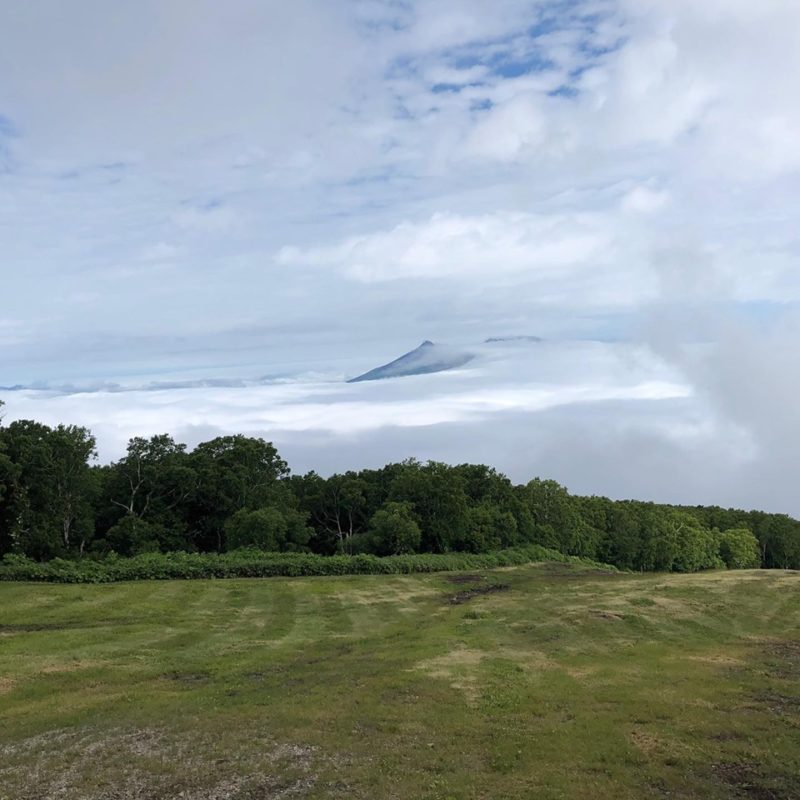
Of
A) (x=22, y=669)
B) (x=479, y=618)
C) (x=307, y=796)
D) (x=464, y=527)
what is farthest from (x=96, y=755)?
(x=464, y=527)

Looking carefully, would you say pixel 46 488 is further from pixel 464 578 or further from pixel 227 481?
pixel 464 578

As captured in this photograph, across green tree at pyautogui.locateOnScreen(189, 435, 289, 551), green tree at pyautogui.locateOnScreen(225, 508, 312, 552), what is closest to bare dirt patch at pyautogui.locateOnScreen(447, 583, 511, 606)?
green tree at pyautogui.locateOnScreen(225, 508, 312, 552)

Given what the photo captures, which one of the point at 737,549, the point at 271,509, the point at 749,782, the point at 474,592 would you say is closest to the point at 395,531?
the point at 271,509

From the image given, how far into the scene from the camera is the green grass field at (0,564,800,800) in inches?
703

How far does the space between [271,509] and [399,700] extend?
2606 inches

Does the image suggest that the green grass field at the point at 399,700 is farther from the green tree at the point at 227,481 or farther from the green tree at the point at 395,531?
the green tree at the point at 227,481

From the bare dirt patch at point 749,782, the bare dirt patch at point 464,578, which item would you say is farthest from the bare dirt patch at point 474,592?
the bare dirt patch at point 749,782

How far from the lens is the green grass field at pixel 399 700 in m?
17.8

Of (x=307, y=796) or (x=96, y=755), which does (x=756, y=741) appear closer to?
(x=307, y=796)

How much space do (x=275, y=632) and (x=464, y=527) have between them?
58784 millimetres

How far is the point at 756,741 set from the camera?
20156 mm

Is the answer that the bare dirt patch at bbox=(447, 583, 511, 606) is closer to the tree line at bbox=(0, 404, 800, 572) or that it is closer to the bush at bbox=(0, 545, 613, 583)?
the bush at bbox=(0, 545, 613, 583)

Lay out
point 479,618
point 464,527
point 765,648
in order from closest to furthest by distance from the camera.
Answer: point 765,648 < point 479,618 < point 464,527

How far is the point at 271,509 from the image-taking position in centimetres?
8862
